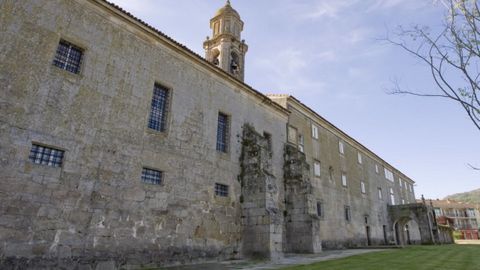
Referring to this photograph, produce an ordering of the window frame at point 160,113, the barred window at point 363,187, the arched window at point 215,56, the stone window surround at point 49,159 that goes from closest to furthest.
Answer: the stone window surround at point 49,159 < the window frame at point 160,113 < the arched window at point 215,56 < the barred window at point 363,187

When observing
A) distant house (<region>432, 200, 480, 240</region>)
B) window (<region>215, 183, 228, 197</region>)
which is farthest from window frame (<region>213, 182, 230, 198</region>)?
distant house (<region>432, 200, 480, 240</region>)

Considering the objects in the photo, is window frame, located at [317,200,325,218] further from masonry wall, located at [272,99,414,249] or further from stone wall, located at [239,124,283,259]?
stone wall, located at [239,124,283,259]

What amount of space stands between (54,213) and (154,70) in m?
6.14

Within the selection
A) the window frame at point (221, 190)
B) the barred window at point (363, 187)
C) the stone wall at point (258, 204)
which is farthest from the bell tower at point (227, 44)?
the barred window at point (363, 187)

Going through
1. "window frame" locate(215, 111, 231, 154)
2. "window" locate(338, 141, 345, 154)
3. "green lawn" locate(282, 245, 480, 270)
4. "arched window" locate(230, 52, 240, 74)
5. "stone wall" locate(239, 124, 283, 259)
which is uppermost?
"arched window" locate(230, 52, 240, 74)

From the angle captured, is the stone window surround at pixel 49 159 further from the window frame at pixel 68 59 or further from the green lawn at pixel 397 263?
the green lawn at pixel 397 263

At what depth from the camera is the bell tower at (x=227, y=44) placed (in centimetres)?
2138

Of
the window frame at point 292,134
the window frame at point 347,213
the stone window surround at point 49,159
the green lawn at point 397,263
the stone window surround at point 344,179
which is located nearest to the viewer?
the stone window surround at point 49,159

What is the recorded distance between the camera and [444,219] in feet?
190

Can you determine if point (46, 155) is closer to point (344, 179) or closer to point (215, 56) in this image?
point (215, 56)

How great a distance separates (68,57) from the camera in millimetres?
9148

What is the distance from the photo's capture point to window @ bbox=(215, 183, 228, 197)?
1297 centimetres

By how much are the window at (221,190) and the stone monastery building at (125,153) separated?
0.11 m

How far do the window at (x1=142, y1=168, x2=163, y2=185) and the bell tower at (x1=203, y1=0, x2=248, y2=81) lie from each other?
11.8 m
